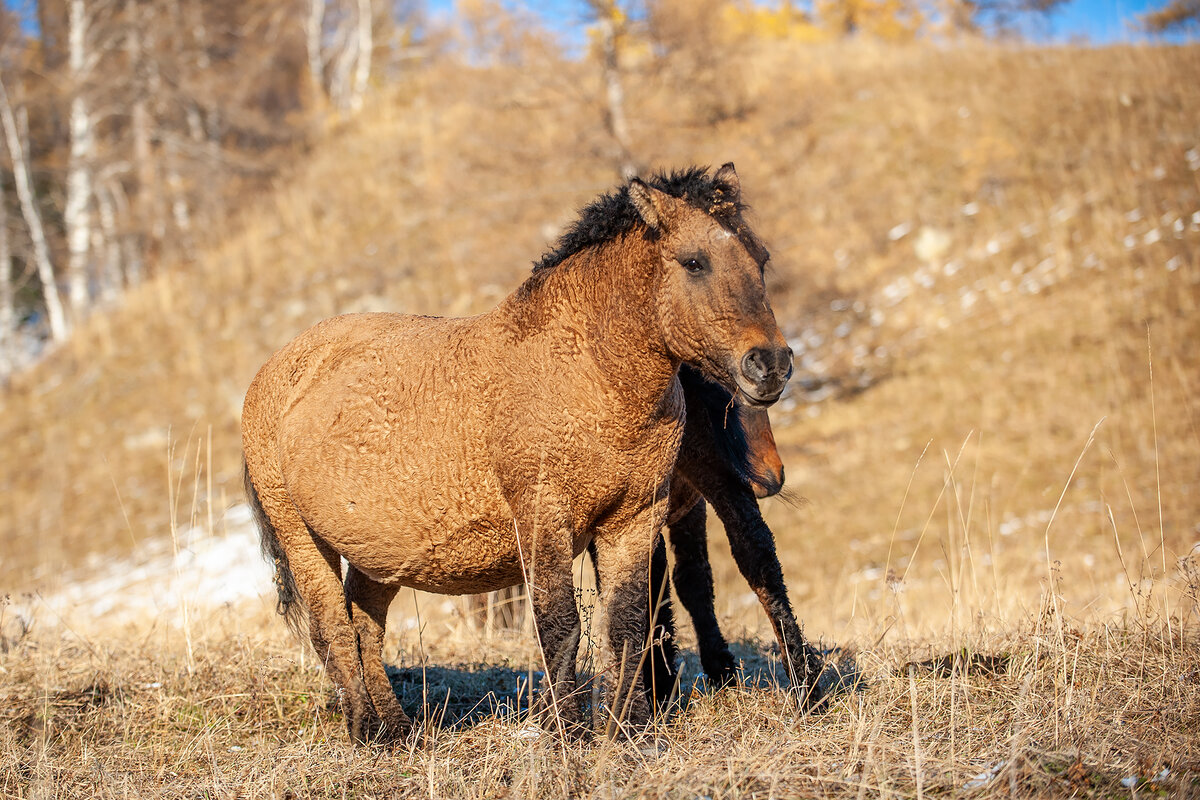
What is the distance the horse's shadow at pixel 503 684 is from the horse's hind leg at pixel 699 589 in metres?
0.10

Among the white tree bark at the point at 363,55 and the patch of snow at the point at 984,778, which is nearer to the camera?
the patch of snow at the point at 984,778

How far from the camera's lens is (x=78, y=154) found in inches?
877

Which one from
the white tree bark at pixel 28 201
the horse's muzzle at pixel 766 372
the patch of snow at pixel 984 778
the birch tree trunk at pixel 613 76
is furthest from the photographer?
the white tree bark at pixel 28 201

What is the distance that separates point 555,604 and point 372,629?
161cm

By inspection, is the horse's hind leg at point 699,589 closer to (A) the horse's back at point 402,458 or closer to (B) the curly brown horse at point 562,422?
(B) the curly brown horse at point 562,422

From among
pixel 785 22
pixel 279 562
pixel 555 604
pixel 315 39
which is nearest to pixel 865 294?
pixel 279 562

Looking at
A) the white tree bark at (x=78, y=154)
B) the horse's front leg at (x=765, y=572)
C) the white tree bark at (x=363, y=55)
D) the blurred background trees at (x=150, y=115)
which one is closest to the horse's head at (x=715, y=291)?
the horse's front leg at (x=765, y=572)

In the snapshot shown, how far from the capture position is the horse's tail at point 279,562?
4949 millimetres

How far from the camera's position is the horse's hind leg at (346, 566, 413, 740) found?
14.2 ft

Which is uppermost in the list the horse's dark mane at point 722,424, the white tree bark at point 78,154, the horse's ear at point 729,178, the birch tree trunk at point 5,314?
the white tree bark at point 78,154

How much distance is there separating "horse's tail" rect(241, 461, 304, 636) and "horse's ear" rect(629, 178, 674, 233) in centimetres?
282

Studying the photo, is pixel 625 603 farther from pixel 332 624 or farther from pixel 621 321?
pixel 332 624

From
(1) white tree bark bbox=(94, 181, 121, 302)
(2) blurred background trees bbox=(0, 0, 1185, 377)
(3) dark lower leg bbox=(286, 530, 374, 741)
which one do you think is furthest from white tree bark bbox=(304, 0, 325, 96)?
(3) dark lower leg bbox=(286, 530, 374, 741)

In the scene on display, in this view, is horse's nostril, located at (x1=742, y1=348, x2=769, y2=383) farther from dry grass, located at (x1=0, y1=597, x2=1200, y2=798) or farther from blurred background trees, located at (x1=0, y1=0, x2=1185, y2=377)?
blurred background trees, located at (x1=0, y1=0, x2=1185, y2=377)
